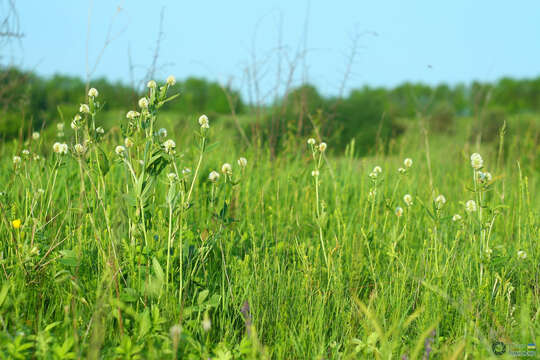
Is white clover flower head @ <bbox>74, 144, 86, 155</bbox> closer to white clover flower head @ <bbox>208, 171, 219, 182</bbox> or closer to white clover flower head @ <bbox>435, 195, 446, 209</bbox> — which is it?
white clover flower head @ <bbox>208, 171, 219, 182</bbox>

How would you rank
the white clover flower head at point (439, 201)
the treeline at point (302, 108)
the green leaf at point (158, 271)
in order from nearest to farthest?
the green leaf at point (158, 271), the white clover flower head at point (439, 201), the treeline at point (302, 108)

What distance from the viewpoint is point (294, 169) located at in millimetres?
4008

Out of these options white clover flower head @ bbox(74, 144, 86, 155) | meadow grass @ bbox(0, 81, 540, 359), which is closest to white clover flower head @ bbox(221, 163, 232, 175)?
meadow grass @ bbox(0, 81, 540, 359)

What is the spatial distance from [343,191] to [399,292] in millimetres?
1494

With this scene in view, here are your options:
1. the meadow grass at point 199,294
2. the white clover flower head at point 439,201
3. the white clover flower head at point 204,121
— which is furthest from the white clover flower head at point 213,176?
the white clover flower head at point 439,201

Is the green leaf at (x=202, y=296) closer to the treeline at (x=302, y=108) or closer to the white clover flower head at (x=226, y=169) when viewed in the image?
the white clover flower head at (x=226, y=169)

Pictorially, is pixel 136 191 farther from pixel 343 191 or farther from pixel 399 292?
pixel 343 191

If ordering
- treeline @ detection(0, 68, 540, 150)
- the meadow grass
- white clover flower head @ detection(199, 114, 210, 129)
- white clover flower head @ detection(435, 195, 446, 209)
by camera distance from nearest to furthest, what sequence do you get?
the meadow grass
white clover flower head @ detection(199, 114, 210, 129)
white clover flower head @ detection(435, 195, 446, 209)
treeline @ detection(0, 68, 540, 150)


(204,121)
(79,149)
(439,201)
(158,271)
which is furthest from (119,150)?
(439,201)

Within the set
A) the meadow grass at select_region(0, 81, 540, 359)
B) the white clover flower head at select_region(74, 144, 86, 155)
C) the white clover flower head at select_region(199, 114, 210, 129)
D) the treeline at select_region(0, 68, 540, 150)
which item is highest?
the treeline at select_region(0, 68, 540, 150)

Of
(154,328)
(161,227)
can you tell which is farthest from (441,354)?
(161,227)

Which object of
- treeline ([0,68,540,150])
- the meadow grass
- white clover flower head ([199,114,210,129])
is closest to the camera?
the meadow grass

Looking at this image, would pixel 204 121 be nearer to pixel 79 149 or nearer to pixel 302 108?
pixel 79 149

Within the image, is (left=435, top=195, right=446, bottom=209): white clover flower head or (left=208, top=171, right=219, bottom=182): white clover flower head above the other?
(left=208, top=171, right=219, bottom=182): white clover flower head
